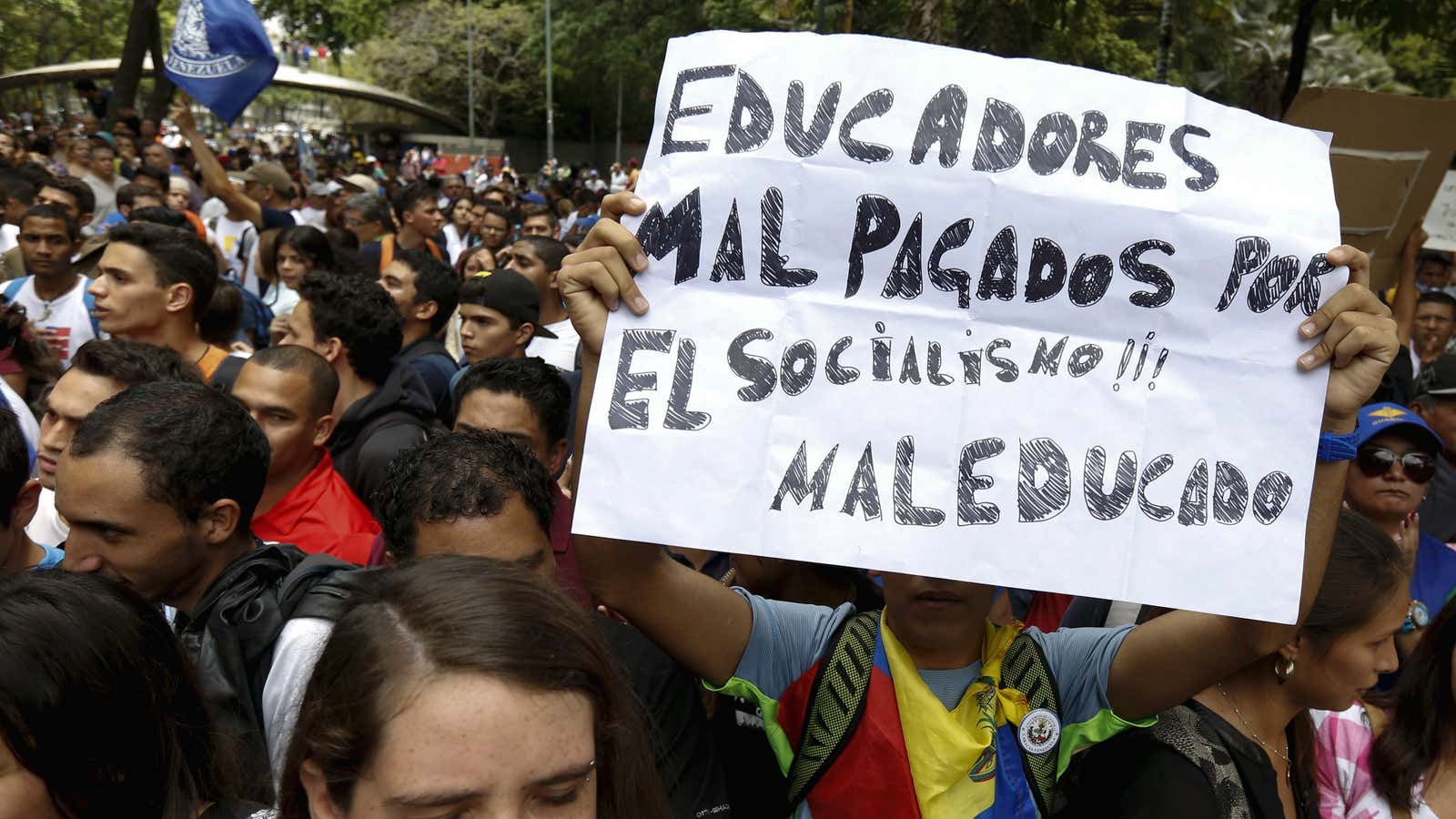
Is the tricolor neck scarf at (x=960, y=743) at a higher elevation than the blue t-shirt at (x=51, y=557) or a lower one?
higher

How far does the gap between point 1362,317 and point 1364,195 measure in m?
4.14

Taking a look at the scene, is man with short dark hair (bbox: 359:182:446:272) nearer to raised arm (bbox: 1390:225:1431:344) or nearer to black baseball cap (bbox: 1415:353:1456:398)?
raised arm (bbox: 1390:225:1431:344)

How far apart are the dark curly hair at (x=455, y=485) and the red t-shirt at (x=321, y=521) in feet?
2.04

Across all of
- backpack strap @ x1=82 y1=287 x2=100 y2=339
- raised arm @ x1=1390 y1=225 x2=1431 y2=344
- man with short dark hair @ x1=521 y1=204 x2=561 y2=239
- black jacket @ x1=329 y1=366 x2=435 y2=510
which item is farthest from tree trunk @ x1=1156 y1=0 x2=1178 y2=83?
backpack strap @ x1=82 y1=287 x2=100 y2=339

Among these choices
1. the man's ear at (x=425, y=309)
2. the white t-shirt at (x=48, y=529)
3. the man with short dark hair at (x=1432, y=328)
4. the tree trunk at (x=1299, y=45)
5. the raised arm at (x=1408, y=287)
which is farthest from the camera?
the tree trunk at (x=1299, y=45)

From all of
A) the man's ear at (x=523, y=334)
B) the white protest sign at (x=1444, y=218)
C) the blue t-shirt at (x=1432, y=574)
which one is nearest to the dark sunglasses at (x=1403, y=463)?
the blue t-shirt at (x=1432, y=574)

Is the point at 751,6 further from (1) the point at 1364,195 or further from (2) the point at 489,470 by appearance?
(2) the point at 489,470

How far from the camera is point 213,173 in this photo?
815 centimetres

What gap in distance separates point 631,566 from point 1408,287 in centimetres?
618

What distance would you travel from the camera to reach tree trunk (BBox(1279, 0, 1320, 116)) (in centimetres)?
1004

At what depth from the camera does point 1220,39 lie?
2720 centimetres

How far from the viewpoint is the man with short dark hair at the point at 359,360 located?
14.6 ft

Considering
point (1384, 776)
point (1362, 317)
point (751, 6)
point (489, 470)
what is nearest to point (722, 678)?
point (489, 470)

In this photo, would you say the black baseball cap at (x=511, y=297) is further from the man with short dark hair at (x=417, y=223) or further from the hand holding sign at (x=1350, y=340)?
the hand holding sign at (x=1350, y=340)
